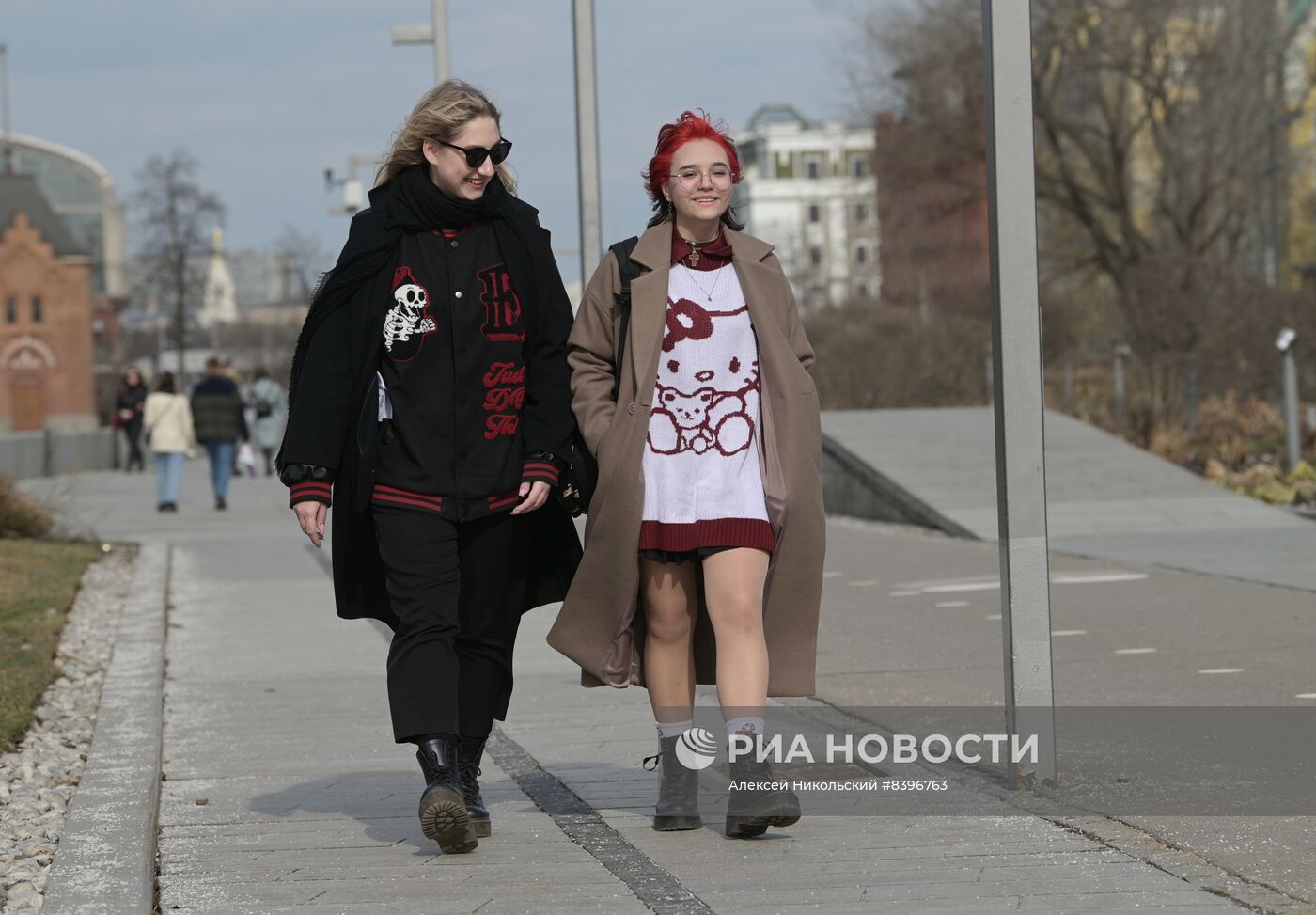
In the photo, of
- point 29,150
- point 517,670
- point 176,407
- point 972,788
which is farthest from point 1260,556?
point 29,150

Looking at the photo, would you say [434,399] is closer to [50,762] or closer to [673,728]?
[673,728]

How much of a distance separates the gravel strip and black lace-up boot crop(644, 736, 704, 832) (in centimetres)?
154

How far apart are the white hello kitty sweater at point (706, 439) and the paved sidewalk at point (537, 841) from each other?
31.1 inches

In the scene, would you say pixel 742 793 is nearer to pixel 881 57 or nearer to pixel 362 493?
pixel 362 493

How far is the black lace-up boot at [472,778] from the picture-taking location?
5273 millimetres

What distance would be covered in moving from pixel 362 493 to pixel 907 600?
6.65 m

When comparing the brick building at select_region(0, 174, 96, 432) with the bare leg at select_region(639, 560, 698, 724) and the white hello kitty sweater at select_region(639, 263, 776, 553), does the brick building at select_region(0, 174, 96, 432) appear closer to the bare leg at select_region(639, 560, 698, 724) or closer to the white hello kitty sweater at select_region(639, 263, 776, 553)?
the bare leg at select_region(639, 560, 698, 724)

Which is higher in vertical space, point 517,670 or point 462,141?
point 462,141

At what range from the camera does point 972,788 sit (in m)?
5.72

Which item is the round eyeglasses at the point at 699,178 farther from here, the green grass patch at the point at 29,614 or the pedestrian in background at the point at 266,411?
the pedestrian in background at the point at 266,411

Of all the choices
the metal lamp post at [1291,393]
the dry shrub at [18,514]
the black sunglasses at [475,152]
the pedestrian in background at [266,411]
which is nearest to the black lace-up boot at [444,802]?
the black sunglasses at [475,152]

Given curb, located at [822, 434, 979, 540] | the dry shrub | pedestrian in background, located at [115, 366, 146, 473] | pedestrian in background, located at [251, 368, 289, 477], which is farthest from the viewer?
pedestrian in background, located at [115, 366, 146, 473]

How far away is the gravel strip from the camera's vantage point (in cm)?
509

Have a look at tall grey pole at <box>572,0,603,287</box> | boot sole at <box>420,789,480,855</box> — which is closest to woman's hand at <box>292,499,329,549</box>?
boot sole at <box>420,789,480,855</box>
